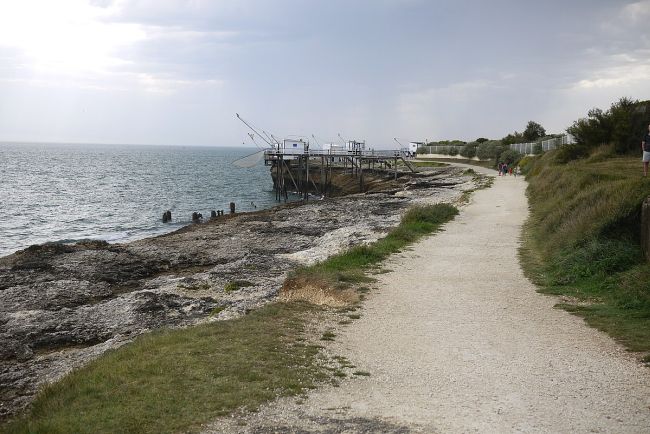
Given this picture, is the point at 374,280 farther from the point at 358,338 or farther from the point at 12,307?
the point at 12,307

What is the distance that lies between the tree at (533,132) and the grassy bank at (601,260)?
5512cm

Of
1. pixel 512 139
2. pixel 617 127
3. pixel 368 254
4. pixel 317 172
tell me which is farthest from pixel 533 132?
pixel 368 254

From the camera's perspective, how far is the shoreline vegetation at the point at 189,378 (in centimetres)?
662

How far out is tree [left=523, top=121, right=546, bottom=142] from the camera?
239 feet

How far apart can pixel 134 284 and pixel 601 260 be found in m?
11.5

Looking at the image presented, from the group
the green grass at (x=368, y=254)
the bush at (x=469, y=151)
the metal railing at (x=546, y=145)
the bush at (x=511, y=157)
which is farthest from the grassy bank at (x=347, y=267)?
the bush at (x=469, y=151)

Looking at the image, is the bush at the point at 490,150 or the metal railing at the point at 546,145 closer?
the metal railing at the point at 546,145

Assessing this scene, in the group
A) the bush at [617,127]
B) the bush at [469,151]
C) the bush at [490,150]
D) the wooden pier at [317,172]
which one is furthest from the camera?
the bush at [469,151]

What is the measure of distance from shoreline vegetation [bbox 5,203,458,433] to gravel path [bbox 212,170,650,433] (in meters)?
0.46

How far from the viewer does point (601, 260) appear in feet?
43.3

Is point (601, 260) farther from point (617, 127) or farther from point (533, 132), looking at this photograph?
point (533, 132)

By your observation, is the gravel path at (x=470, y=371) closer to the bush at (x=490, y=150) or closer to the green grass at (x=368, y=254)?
the green grass at (x=368, y=254)

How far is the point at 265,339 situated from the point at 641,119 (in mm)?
30163

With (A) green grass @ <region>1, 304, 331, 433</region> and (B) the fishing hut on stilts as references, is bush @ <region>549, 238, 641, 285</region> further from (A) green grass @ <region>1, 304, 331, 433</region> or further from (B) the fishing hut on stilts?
(B) the fishing hut on stilts
